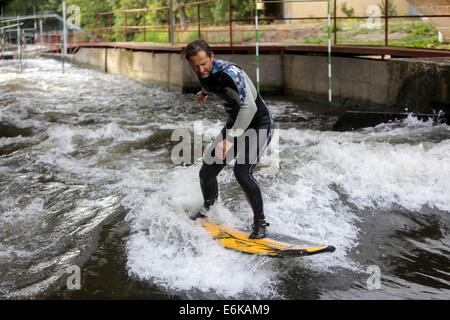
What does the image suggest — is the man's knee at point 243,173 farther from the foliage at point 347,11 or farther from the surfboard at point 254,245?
the foliage at point 347,11

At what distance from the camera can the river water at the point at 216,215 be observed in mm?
4461

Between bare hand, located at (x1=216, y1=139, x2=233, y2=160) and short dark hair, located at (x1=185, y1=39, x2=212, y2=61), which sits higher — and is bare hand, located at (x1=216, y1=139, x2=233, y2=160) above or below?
below

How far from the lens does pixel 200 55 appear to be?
4.23 metres

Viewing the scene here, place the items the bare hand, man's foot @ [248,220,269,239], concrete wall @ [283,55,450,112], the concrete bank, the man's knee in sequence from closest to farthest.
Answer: the bare hand, the man's knee, man's foot @ [248,220,269,239], concrete wall @ [283,55,450,112], the concrete bank

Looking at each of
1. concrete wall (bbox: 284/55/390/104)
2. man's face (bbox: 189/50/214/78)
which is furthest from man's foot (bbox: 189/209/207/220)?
concrete wall (bbox: 284/55/390/104)

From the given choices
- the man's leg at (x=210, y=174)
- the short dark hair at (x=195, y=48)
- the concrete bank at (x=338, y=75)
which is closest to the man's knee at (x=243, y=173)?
the man's leg at (x=210, y=174)

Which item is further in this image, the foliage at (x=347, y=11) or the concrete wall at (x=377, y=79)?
the foliage at (x=347, y=11)

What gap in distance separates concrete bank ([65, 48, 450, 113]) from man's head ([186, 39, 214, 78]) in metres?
6.44

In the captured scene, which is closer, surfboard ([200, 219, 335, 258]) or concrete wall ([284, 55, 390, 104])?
surfboard ([200, 219, 335, 258])

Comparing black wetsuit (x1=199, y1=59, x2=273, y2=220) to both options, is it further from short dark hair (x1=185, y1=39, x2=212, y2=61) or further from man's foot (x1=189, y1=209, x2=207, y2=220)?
man's foot (x1=189, y1=209, x2=207, y2=220)

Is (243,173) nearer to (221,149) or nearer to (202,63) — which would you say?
(221,149)

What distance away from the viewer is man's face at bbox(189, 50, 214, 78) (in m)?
4.24

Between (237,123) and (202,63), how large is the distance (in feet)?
1.85

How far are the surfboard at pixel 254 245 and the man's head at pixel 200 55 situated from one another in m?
1.57
